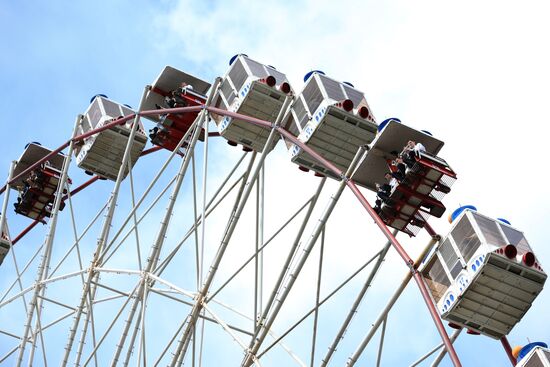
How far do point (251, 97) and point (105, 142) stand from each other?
25.4ft

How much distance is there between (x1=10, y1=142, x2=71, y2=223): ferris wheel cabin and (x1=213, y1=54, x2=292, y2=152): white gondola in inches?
375

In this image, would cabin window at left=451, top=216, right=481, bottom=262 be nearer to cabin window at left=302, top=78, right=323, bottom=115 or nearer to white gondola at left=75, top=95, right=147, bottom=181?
cabin window at left=302, top=78, right=323, bottom=115

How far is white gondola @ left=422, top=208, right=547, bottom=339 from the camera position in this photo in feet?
80.2

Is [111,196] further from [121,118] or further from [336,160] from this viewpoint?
[336,160]

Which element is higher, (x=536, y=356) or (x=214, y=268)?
(x=214, y=268)

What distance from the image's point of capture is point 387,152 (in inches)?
1114

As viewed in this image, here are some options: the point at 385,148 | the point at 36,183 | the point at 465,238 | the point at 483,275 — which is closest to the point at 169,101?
the point at 36,183

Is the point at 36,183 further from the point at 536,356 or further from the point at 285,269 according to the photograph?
the point at 536,356

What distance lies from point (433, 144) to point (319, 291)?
4.72 meters

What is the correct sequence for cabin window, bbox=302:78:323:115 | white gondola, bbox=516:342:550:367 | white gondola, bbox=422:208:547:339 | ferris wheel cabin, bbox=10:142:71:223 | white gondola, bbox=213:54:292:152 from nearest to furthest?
1. white gondola, bbox=516:342:550:367
2. white gondola, bbox=422:208:547:339
3. cabin window, bbox=302:78:323:115
4. white gondola, bbox=213:54:292:152
5. ferris wheel cabin, bbox=10:142:71:223

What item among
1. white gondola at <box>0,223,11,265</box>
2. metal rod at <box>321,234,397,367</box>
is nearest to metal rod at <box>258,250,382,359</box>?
metal rod at <box>321,234,397,367</box>

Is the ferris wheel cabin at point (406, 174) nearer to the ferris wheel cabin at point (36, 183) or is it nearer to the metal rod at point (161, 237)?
the metal rod at point (161, 237)

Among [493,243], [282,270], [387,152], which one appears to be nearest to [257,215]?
[282,270]

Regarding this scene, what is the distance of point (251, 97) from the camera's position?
32.1 meters
